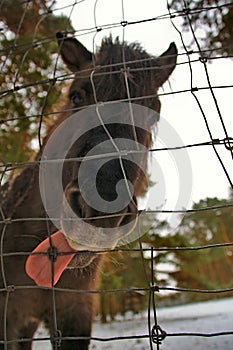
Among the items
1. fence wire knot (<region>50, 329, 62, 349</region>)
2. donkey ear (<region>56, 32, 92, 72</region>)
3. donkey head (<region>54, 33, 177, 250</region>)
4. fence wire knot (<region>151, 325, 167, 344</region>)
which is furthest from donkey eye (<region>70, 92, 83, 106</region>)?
fence wire knot (<region>151, 325, 167, 344</region>)

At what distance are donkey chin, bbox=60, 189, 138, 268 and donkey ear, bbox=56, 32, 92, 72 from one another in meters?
1.33

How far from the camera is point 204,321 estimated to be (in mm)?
4430

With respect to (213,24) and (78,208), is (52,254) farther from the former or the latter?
(213,24)

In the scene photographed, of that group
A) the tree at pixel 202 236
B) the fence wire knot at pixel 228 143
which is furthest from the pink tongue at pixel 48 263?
the tree at pixel 202 236

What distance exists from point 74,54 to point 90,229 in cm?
152

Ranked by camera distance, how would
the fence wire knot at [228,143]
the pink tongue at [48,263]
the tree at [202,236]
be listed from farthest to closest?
the tree at [202,236] → the pink tongue at [48,263] → the fence wire knot at [228,143]

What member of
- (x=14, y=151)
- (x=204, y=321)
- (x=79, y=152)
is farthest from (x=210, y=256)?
(x=79, y=152)

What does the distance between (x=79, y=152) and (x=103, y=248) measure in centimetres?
50

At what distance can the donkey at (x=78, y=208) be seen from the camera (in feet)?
5.11

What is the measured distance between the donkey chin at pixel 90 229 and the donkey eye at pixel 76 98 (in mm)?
828

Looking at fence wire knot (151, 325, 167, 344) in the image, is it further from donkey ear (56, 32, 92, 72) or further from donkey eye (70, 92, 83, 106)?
donkey ear (56, 32, 92, 72)

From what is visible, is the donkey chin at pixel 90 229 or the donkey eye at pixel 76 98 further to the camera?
the donkey eye at pixel 76 98

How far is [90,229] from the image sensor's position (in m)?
1.49

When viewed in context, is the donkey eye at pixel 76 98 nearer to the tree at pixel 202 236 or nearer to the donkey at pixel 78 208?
the donkey at pixel 78 208
